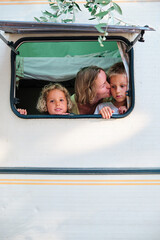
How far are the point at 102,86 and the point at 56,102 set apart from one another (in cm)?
52

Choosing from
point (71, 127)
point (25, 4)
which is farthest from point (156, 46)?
point (25, 4)

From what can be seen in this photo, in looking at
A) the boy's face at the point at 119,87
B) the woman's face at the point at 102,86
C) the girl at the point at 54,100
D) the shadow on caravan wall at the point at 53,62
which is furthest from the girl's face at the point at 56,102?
the boy's face at the point at 119,87

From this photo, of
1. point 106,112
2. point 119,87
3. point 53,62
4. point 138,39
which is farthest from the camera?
point 53,62

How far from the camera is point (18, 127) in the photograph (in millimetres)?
3328

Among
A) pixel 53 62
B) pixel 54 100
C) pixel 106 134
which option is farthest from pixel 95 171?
pixel 53 62

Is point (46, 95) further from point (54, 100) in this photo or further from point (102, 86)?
point (102, 86)

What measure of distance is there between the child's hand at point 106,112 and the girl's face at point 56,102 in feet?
1.33

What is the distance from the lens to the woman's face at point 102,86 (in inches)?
141

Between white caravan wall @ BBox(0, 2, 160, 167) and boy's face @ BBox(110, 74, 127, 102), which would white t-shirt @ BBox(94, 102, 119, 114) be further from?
white caravan wall @ BBox(0, 2, 160, 167)

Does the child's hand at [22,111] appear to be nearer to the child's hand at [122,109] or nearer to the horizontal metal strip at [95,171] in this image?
the horizontal metal strip at [95,171]

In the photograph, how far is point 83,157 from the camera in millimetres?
3271

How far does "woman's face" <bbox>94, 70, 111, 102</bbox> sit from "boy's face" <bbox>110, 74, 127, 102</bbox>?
0.26ft

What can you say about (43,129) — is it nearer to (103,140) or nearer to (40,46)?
(103,140)

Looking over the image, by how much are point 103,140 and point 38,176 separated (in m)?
0.71
